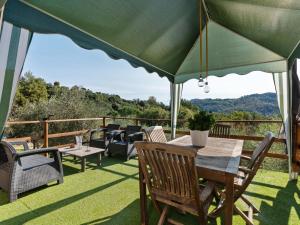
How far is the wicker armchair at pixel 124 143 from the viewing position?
4.55 metres

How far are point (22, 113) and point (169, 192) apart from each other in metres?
9.23

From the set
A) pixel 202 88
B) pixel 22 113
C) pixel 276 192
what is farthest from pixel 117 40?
pixel 22 113

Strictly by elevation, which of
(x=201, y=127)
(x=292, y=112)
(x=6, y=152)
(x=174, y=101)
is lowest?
(x=6, y=152)

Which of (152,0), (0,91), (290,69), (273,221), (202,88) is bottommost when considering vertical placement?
(273,221)

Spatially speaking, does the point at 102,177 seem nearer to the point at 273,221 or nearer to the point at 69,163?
the point at 69,163

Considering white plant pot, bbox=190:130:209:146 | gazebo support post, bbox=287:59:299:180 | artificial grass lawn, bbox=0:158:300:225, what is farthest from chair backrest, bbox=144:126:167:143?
gazebo support post, bbox=287:59:299:180

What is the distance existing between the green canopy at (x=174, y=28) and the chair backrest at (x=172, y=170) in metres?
1.62

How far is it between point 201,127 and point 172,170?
1116 mm

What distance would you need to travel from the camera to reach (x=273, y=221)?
2.21m


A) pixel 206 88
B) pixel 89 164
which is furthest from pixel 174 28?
pixel 89 164

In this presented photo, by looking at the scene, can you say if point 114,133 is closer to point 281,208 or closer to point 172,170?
point 172,170

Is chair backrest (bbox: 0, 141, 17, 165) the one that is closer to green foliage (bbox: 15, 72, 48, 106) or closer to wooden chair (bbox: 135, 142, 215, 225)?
wooden chair (bbox: 135, 142, 215, 225)

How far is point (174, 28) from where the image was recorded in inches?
123

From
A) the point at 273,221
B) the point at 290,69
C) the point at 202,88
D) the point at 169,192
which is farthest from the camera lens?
the point at 290,69
